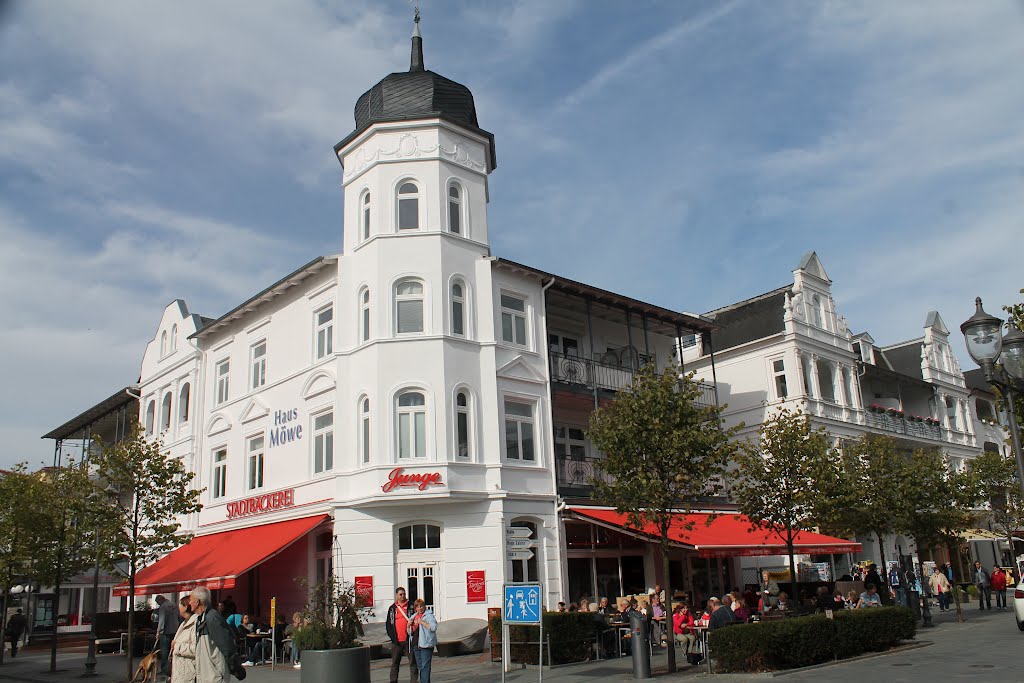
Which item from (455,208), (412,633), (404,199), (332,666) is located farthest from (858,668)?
(404,199)

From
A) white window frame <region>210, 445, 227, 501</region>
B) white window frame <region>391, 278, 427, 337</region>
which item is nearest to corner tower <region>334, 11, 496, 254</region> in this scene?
white window frame <region>391, 278, 427, 337</region>

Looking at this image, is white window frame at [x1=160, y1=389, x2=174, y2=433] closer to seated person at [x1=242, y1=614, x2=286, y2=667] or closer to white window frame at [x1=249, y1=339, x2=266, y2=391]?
white window frame at [x1=249, y1=339, x2=266, y2=391]

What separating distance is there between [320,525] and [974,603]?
86.4ft

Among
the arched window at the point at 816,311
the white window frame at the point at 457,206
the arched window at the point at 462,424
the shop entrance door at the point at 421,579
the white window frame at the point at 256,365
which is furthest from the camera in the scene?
the arched window at the point at 816,311

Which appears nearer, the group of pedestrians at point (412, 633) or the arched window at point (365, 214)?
the group of pedestrians at point (412, 633)

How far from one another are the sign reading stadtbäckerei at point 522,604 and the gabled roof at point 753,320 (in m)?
22.6

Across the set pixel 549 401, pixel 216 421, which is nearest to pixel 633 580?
pixel 549 401

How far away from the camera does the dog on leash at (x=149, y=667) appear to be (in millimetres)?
17891

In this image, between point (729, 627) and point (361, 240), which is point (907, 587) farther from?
point (361, 240)

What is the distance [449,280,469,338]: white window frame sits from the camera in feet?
76.0

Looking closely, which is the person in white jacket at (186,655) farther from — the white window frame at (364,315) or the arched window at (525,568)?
the white window frame at (364,315)

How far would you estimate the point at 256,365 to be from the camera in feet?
93.6

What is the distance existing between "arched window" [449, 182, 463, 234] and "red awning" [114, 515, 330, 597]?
859cm

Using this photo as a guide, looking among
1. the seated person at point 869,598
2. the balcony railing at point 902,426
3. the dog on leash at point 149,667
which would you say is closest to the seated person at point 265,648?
the dog on leash at point 149,667
